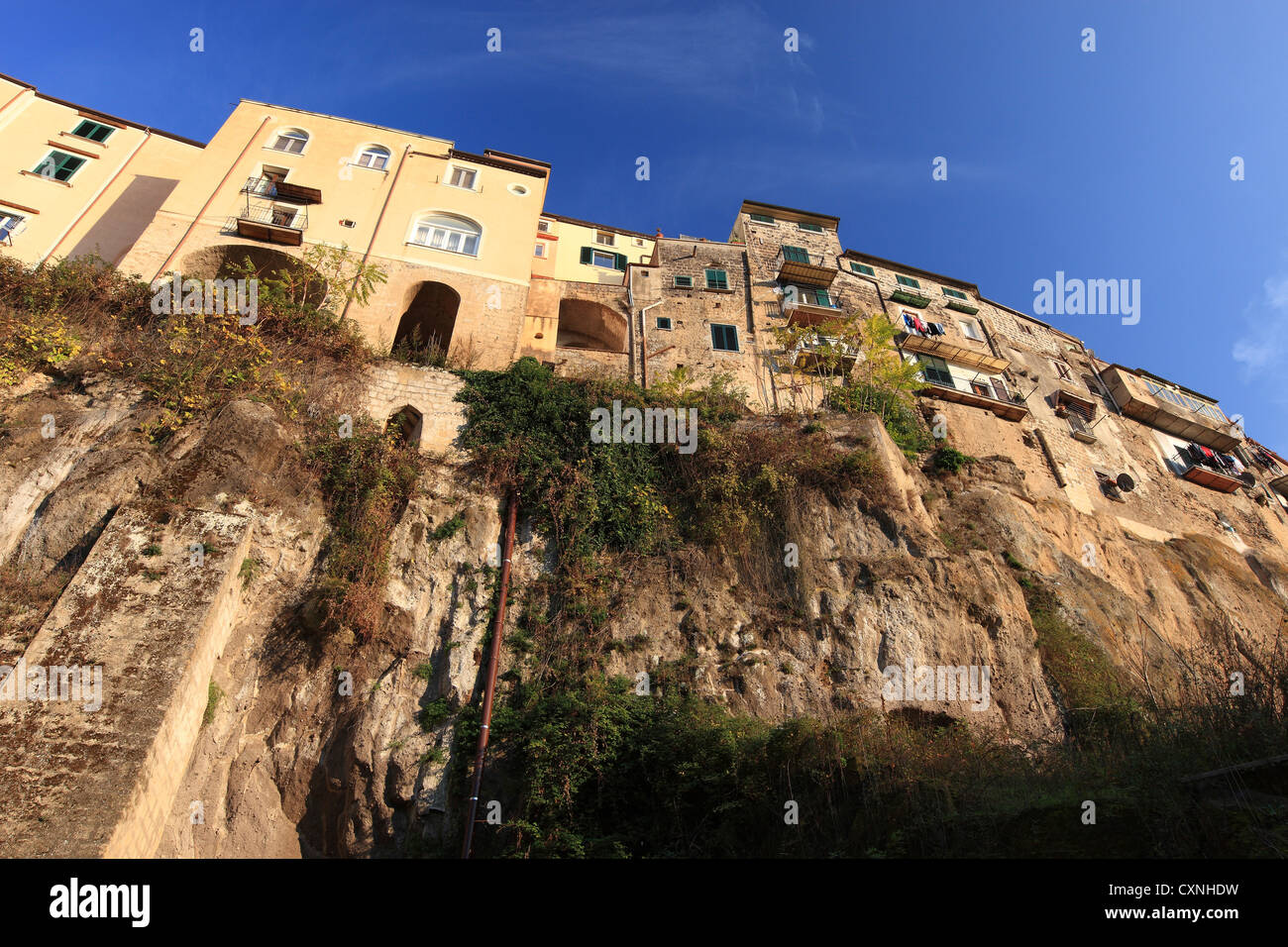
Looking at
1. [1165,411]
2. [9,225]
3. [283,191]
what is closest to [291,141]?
[283,191]

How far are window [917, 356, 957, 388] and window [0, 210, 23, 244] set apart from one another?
29.3m

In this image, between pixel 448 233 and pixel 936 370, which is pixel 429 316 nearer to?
pixel 448 233

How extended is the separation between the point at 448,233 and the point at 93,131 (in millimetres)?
13461

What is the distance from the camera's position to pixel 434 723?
460 inches

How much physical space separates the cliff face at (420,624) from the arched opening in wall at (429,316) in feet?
24.2

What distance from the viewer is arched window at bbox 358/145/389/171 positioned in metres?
23.9

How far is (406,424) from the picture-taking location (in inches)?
683

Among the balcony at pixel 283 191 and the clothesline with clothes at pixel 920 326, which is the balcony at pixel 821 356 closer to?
the clothesline with clothes at pixel 920 326

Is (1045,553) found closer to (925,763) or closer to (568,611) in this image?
(925,763)

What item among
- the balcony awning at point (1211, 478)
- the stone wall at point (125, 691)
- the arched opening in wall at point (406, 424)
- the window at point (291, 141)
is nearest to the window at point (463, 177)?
the window at point (291, 141)

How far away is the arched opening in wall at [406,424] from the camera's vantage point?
53.3 ft

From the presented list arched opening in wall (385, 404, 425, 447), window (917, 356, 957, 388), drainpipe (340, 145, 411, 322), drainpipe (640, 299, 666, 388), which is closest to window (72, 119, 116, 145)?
drainpipe (340, 145, 411, 322)

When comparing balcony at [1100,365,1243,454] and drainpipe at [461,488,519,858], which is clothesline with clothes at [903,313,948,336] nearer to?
balcony at [1100,365,1243,454]
